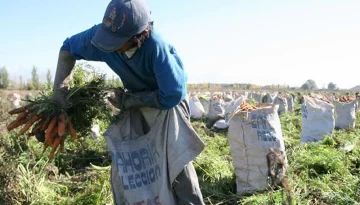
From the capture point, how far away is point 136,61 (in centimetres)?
233

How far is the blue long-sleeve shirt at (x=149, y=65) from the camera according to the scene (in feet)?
7.20

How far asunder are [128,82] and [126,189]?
2.58ft

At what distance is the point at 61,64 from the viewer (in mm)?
2623

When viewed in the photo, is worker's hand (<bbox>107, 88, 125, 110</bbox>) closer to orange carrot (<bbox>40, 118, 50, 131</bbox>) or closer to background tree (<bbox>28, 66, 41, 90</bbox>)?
orange carrot (<bbox>40, 118, 50, 131</bbox>)

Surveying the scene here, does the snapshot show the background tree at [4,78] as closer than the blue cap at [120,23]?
No

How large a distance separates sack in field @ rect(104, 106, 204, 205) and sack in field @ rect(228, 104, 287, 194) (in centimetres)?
131

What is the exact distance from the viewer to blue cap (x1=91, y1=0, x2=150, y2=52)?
83.0 inches

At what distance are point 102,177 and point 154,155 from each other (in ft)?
5.15

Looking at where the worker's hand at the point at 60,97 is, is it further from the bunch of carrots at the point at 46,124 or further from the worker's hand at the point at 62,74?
the bunch of carrots at the point at 46,124

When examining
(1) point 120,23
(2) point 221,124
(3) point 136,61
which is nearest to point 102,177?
(3) point 136,61

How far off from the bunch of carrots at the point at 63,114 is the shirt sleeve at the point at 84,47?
0.87 ft

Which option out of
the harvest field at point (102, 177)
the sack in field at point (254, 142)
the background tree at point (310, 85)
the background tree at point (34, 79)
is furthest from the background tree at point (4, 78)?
the background tree at point (310, 85)

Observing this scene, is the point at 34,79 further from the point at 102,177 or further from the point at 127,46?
the point at 127,46

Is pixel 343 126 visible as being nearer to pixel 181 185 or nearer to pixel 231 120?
pixel 231 120
